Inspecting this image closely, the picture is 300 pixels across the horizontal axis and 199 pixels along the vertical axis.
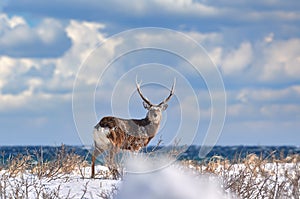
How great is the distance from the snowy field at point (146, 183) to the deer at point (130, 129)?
54 centimetres

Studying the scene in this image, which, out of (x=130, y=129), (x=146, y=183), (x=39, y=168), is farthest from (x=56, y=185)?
(x=146, y=183)

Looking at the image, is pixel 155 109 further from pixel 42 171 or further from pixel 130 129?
pixel 42 171

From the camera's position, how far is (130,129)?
11.8 metres

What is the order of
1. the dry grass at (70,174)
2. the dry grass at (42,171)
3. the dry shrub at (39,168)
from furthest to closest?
the dry shrub at (39,168) → the dry grass at (42,171) → the dry grass at (70,174)

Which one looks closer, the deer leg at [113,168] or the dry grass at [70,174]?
the dry grass at [70,174]

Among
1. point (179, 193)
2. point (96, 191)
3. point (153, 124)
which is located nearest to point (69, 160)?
point (153, 124)

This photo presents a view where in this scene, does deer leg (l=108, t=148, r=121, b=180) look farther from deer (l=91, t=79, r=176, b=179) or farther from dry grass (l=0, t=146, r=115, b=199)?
dry grass (l=0, t=146, r=115, b=199)

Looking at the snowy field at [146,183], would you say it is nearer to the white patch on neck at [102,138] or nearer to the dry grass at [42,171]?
the dry grass at [42,171]

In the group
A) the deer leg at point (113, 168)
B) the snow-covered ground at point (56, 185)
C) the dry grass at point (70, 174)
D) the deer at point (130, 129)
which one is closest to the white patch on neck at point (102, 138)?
the deer at point (130, 129)

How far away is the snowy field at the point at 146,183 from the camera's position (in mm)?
5855

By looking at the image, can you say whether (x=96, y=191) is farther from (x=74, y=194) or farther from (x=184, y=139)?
(x=184, y=139)

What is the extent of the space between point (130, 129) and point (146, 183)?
598cm

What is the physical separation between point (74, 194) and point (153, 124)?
265 centimetres

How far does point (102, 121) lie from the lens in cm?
1181
